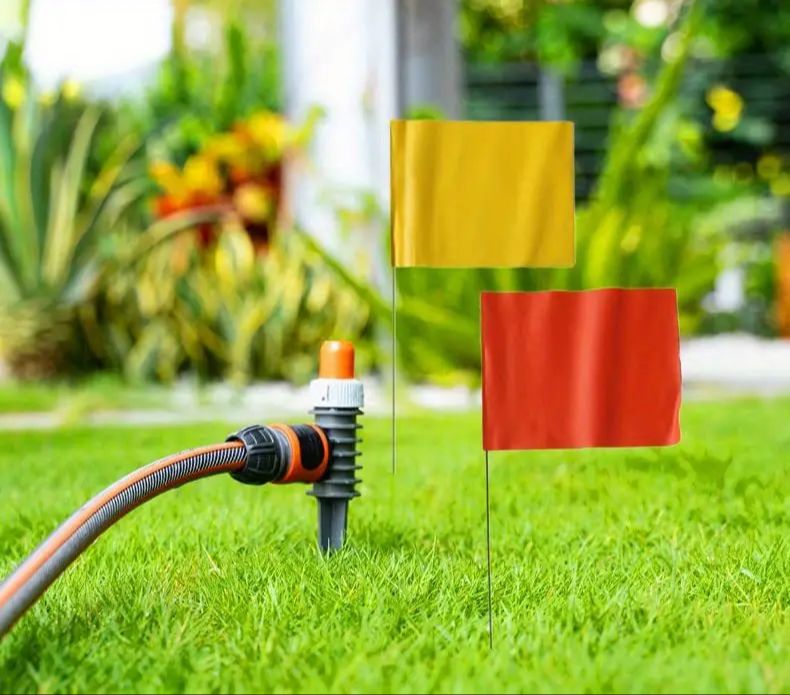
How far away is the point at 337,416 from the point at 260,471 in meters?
0.17

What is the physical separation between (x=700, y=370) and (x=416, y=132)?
4529 millimetres

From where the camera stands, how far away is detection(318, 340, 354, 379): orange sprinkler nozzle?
192 centimetres

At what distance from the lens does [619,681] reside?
134 centimetres

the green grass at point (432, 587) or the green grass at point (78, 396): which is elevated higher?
the green grass at point (432, 587)

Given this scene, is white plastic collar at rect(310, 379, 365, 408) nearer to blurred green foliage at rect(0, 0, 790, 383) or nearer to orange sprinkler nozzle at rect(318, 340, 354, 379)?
orange sprinkler nozzle at rect(318, 340, 354, 379)

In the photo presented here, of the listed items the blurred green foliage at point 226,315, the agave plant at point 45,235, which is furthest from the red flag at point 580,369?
the agave plant at point 45,235

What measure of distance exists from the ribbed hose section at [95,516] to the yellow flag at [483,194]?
421 mm

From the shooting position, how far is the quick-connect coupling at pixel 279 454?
5.83 ft

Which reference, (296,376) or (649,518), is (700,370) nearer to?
(296,376)

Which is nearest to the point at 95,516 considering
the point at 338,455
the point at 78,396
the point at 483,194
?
the point at 338,455

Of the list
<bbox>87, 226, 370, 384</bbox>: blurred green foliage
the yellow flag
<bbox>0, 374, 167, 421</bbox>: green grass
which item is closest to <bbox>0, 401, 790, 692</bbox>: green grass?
the yellow flag

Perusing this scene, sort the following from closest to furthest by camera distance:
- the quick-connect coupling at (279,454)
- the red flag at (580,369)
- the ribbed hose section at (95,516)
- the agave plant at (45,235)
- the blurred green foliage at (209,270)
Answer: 1. the ribbed hose section at (95,516)
2. the red flag at (580,369)
3. the quick-connect coupling at (279,454)
4. the blurred green foliage at (209,270)
5. the agave plant at (45,235)

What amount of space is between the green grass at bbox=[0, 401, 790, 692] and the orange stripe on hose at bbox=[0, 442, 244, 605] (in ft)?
0.30

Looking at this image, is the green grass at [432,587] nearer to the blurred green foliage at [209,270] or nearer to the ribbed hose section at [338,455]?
the ribbed hose section at [338,455]
